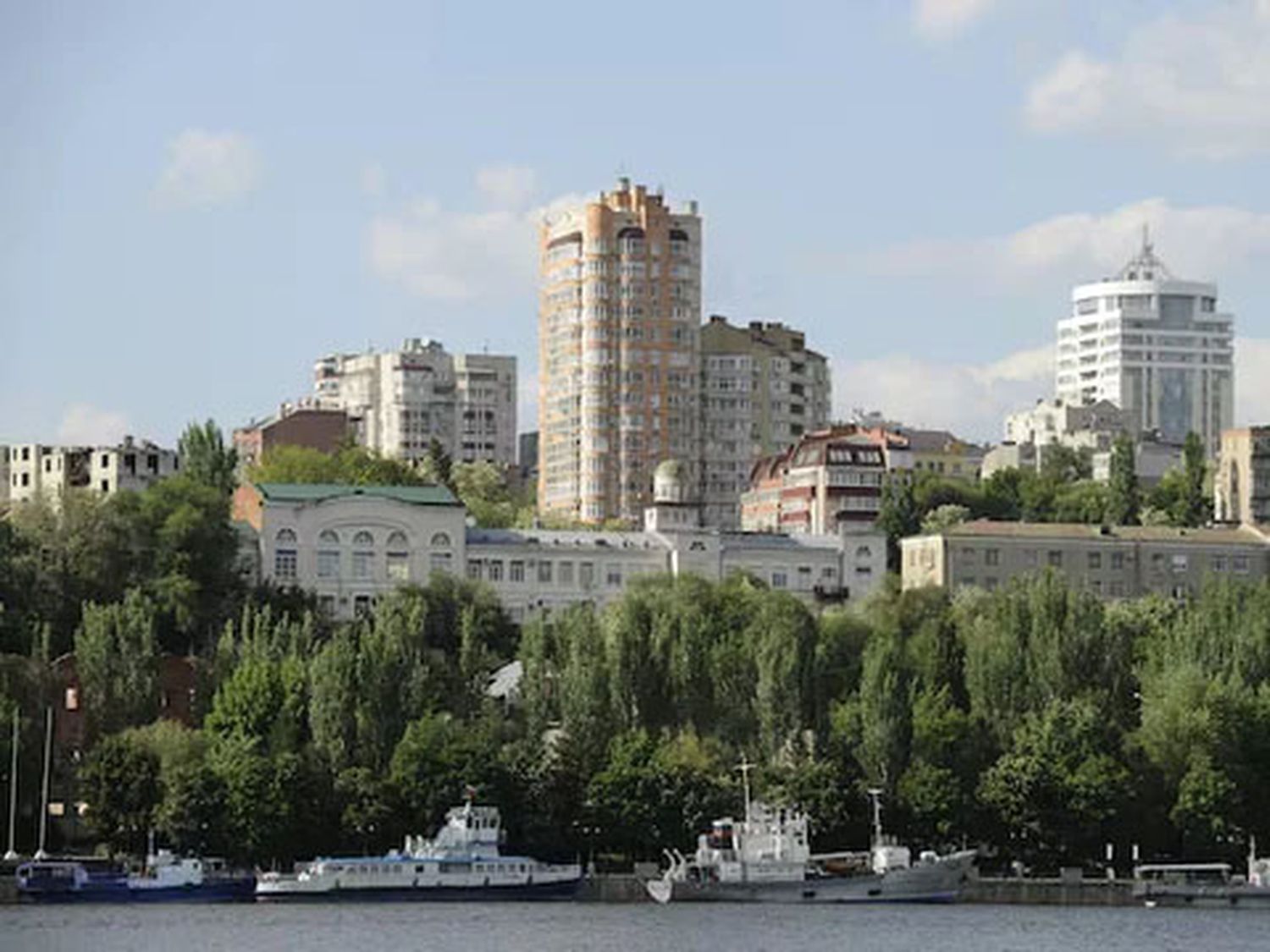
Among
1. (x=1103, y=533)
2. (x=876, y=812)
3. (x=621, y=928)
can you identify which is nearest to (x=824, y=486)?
(x=1103, y=533)

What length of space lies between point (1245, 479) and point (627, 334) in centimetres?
3671

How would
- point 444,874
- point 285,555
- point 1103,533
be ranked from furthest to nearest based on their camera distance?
point 1103,533 < point 285,555 < point 444,874

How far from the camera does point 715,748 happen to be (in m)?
112

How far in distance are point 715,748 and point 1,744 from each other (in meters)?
22.6

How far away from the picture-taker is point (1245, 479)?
181875 mm

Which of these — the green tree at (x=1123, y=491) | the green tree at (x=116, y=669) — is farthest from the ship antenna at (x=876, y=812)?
the green tree at (x=1123, y=491)

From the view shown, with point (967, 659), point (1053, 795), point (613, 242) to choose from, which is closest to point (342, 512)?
point (967, 659)

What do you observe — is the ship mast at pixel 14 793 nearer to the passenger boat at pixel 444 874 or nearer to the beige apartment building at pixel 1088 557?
the passenger boat at pixel 444 874

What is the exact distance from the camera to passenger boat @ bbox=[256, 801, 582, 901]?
334ft

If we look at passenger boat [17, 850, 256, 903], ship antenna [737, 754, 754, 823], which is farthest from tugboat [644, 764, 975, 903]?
passenger boat [17, 850, 256, 903]

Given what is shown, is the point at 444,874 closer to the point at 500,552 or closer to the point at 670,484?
the point at 500,552

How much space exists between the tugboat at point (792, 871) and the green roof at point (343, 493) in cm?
4049

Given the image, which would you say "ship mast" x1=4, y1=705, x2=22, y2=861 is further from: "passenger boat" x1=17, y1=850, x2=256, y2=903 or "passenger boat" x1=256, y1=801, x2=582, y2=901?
"passenger boat" x1=256, y1=801, x2=582, y2=901

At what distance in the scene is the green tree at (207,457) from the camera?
15162 centimetres
